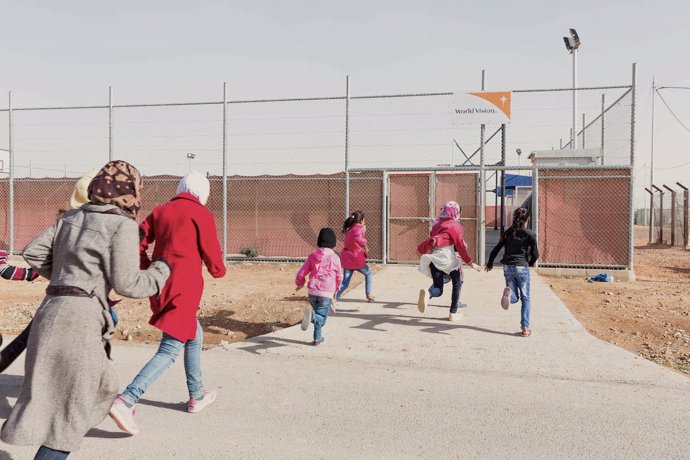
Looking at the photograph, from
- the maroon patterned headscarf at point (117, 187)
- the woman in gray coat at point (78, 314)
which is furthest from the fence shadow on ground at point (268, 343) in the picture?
the maroon patterned headscarf at point (117, 187)

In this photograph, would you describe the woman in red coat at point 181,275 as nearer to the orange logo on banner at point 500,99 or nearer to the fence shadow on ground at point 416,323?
the fence shadow on ground at point 416,323

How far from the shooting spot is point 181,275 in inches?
138

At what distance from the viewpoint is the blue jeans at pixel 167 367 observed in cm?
341

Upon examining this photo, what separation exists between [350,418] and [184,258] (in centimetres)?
153

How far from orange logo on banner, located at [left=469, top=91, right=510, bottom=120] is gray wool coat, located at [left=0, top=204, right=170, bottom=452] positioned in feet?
31.8

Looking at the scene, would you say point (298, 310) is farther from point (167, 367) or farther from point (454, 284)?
point (167, 367)

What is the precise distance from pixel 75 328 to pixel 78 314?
0.06 metres

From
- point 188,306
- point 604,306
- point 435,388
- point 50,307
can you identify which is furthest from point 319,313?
point 604,306

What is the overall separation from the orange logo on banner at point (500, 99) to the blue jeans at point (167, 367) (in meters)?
8.98

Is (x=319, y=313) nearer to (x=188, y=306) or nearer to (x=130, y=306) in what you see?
(x=188, y=306)

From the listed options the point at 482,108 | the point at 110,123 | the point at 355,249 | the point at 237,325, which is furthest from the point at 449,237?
the point at 110,123

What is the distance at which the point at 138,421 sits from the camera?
365cm

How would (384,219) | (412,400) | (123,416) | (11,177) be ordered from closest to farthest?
(123,416) → (412,400) → (384,219) → (11,177)

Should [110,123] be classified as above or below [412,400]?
above
